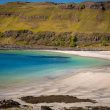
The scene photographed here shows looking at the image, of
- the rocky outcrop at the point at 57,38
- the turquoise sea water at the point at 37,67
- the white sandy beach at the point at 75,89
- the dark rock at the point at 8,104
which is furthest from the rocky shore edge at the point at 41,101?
the rocky outcrop at the point at 57,38

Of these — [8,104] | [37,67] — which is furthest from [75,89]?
[37,67]

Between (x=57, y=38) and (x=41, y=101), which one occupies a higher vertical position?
(x=57, y=38)

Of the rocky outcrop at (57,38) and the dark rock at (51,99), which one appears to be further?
the rocky outcrop at (57,38)

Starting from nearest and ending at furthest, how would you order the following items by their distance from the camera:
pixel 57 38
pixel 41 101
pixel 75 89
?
1. pixel 41 101
2. pixel 75 89
3. pixel 57 38

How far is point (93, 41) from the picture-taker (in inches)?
6383

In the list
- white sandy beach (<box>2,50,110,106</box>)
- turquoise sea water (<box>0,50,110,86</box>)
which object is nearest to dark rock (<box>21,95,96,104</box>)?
white sandy beach (<box>2,50,110,106</box>)

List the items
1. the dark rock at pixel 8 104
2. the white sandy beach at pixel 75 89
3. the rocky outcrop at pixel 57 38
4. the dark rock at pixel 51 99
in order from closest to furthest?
the dark rock at pixel 8 104 → the dark rock at pixel 51 99 → the white sandy beach at pixel 75 89 → the rocky outcrop at pixel 57 38

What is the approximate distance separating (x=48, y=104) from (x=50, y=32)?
512 ft

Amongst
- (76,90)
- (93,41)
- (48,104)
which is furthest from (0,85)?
(93,41)

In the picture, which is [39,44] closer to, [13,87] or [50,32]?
[50,32]

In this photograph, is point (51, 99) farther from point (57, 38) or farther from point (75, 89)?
point (57, 38)

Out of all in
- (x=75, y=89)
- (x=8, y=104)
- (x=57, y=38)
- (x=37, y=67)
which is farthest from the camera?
(x=57, y=38)

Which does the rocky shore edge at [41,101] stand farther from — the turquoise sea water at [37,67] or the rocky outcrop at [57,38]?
the rocky outcrop at [57,38]

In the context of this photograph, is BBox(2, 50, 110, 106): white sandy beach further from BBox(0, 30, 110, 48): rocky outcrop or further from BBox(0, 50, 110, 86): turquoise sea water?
BBox(0, 30, 110, 48): rocky outcrop
